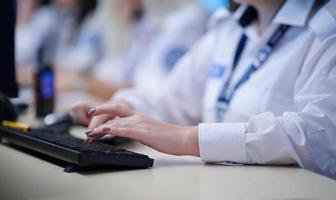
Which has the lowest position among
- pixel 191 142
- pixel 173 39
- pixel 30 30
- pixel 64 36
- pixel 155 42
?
pixel 191 142

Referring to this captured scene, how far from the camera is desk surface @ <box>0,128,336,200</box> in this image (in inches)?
31.4

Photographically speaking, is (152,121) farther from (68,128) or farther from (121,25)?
(121,25)

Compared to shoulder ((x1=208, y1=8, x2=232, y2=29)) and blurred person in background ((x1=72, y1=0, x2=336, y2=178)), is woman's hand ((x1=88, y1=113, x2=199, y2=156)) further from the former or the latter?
shoulder ((x1=208, y1=8, x2=232, y2=29))

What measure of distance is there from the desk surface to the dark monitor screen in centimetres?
28

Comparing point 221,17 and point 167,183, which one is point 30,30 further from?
point 167,183

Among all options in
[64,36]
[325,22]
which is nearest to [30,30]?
[64,36]

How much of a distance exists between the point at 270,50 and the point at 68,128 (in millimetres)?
615

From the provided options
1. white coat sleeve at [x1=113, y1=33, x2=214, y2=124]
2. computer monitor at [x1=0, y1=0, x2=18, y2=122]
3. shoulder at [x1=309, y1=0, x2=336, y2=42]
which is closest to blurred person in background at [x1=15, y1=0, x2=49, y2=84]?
white coat sleeve at [x1=113, y1=33, x2=214, y2=124]

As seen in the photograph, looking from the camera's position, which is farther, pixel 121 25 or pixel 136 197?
pixel 121 25

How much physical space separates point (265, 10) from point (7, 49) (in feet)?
2.33

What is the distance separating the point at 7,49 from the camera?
1.21m

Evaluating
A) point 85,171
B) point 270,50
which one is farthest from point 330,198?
point 270,50

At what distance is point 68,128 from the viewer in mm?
1429

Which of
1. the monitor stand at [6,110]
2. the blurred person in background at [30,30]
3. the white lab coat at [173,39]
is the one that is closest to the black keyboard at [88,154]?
the monitor stand at [6,110]
